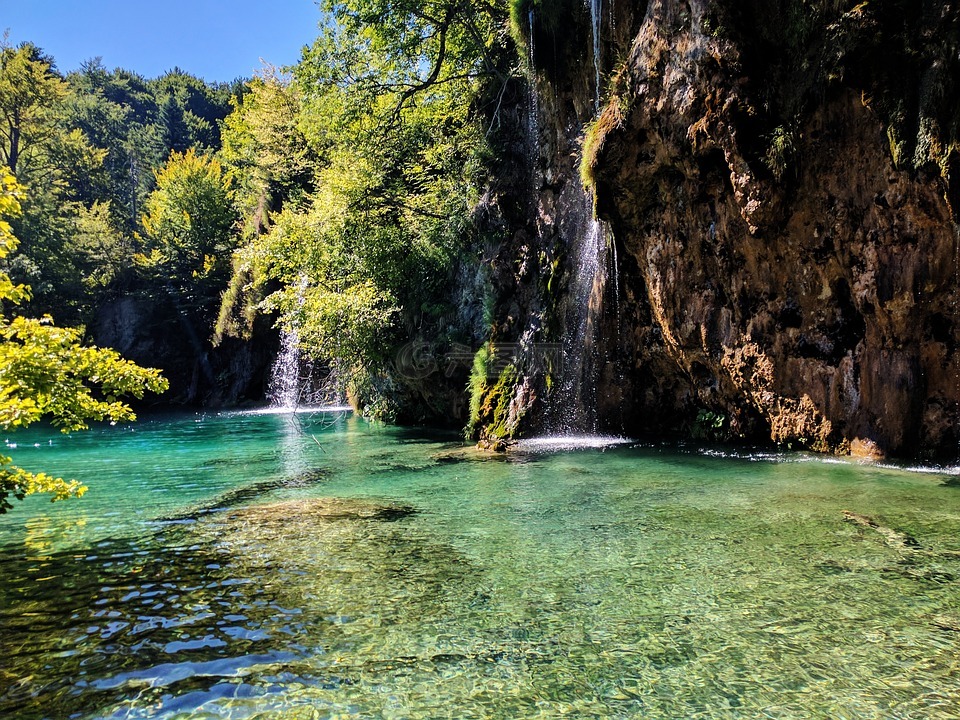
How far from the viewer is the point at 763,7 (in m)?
10.4

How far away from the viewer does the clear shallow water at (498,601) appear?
3.34 meters

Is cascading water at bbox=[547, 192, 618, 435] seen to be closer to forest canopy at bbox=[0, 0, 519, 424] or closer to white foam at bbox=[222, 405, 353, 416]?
forest canopy at bbox=[0, 0, 519, 424]

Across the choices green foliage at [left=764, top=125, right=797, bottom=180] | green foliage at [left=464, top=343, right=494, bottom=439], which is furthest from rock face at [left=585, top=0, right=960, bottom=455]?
green foliage at [left=464, top=343, right=494, bottom=439]

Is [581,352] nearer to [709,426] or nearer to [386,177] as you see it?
[709,426]

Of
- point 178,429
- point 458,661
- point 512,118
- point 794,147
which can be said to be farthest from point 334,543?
point 178,429

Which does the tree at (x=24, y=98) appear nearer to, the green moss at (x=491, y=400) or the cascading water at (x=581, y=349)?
the green moss at (x=491, y=400)

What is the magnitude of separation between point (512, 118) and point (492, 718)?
1633 centimetres

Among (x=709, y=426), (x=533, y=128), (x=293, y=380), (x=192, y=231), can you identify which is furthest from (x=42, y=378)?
(x=192, y=231)

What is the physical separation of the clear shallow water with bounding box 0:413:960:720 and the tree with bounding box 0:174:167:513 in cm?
95

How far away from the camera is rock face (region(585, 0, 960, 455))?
907 cm

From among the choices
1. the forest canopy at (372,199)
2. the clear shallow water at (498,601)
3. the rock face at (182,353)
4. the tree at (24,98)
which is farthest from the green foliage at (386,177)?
the tree at (24,98)

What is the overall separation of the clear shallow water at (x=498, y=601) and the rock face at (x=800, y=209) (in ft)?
6.50

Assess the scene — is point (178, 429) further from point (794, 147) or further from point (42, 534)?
point (794, 147)

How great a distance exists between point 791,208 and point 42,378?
34.1 feet
